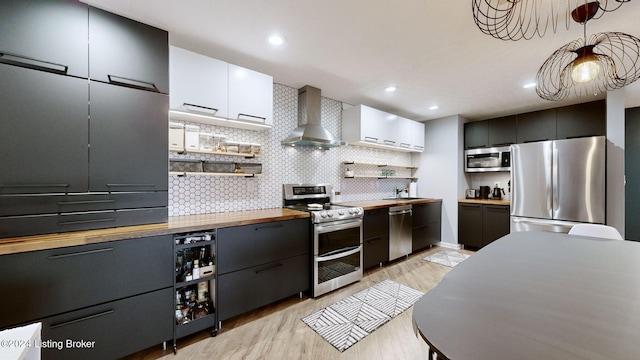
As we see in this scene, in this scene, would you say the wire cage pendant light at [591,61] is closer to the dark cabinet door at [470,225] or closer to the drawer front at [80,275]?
the dark cabinet door at [470,225]

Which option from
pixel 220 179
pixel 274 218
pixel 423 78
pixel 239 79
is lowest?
pixel 274 218

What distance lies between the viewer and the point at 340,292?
9.39 feet

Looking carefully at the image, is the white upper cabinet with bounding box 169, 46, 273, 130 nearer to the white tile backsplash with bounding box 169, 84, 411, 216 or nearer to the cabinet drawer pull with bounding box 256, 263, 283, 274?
the white tile backsplash with bounding box 169, 84, 411, 216

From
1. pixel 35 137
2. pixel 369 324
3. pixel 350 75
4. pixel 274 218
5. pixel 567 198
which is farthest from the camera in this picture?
pixel 567 198

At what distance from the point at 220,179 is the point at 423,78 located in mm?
2657

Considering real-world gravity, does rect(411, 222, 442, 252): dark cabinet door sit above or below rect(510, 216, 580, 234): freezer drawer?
below

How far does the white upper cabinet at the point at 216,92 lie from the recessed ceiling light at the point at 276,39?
1.62 feet

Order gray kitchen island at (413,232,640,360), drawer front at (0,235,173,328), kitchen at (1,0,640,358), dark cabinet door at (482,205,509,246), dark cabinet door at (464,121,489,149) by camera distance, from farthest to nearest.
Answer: dark cabinet door at (464,121,489,149) < dark cabinet door at (482,205,509,246) < kitchen at (1,0,640,358) < drawer front at (0,235,173,328) < gray kitchen island at (413,232,640,360)

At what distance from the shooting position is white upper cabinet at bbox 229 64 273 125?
2.45 m

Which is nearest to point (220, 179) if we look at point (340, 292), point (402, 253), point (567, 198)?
point (340, 292)

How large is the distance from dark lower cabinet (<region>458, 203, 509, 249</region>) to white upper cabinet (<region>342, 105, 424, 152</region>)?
159 centimetres

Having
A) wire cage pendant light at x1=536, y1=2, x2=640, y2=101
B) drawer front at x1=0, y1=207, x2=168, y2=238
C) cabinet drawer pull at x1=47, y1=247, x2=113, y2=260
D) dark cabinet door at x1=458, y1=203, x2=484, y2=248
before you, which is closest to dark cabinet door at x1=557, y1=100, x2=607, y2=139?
wire cage pendant light at x1=536, y1=2, x2=640, y2=101

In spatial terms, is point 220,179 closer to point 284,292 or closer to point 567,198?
point 284,292

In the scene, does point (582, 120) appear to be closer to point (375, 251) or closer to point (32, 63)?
point (375, 251)
